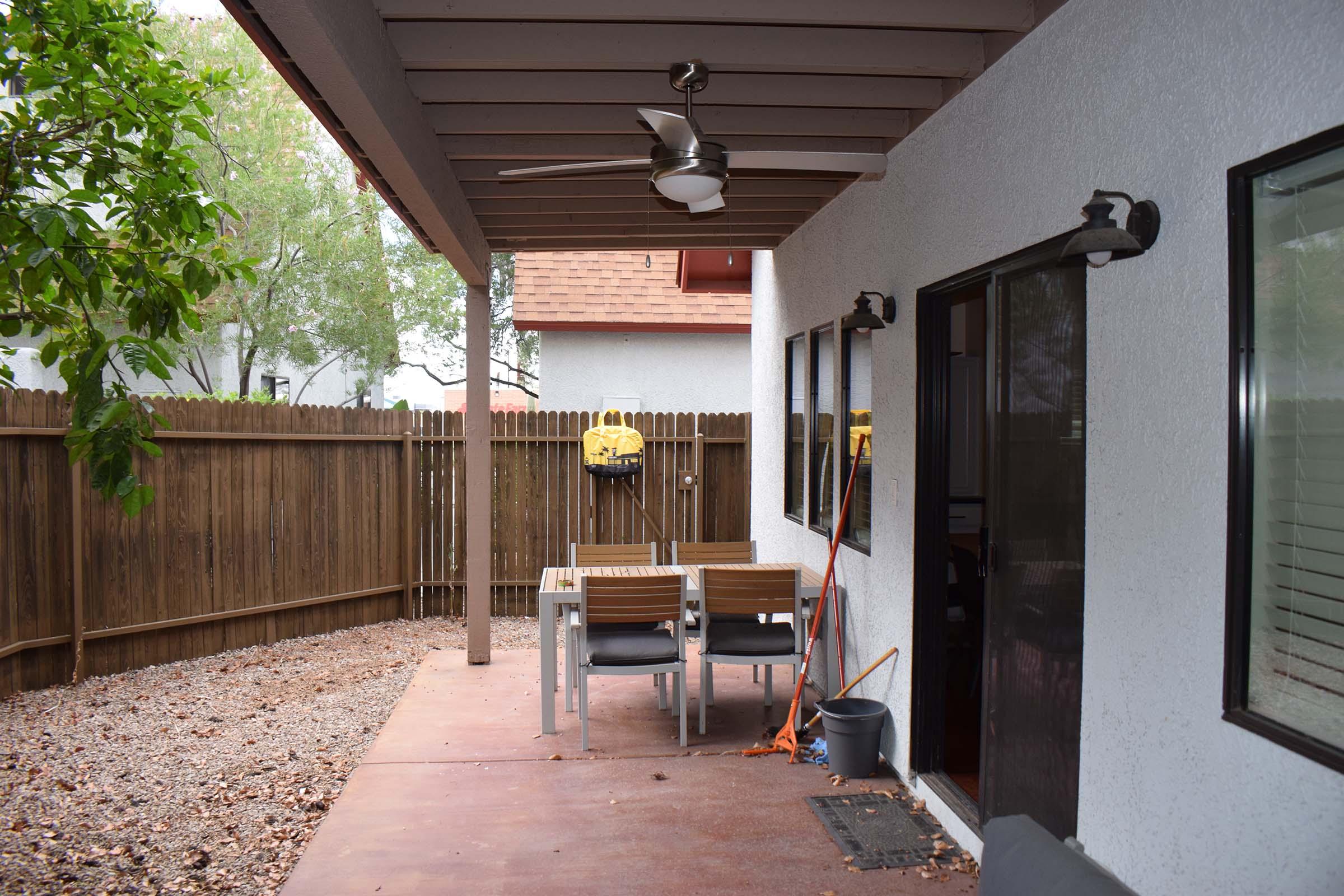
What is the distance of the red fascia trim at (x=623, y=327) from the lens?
11.4m

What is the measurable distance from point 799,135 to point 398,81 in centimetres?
197

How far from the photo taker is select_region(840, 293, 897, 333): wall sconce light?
15.1 ft

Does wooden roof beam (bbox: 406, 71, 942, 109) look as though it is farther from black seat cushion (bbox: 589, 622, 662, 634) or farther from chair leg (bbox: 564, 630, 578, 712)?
chair leg (bbox: 564, 630, 578, 712)

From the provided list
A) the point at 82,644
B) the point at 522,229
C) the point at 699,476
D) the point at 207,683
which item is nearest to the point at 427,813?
the point at 207,683

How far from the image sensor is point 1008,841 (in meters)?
1.78

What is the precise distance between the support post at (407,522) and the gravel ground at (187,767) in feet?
4.57

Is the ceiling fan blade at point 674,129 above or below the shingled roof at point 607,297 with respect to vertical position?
below

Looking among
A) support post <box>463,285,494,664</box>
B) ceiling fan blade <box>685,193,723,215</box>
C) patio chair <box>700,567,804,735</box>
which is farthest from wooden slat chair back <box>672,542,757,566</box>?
ceiling fan blade <box>685,193,723,215</box>

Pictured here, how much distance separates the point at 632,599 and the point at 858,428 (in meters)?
1.60

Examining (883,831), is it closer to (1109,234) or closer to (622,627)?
(622,627)

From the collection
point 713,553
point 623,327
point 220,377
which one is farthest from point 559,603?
point 220,377

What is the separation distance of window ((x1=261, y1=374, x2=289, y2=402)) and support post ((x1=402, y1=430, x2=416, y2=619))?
346 inches

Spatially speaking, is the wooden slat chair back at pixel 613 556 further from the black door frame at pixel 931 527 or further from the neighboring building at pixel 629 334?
the neighboring building at pixel 629 334

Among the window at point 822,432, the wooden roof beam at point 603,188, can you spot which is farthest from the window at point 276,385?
the window at point 822,432
